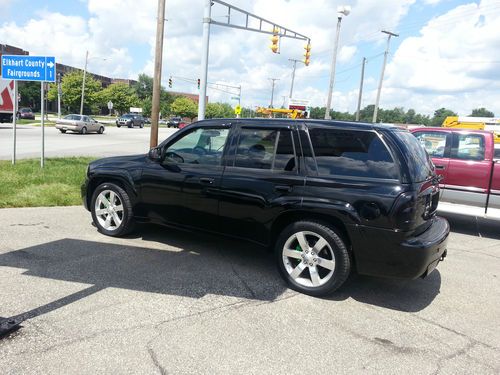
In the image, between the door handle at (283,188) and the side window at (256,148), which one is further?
the side window at (256,148)

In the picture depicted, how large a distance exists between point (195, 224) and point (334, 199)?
180cm

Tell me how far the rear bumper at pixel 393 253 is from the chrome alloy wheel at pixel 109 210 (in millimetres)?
3292

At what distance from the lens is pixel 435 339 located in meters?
3.47

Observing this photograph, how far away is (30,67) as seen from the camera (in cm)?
1007

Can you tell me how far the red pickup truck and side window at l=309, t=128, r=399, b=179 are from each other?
Result: 4.11 meters

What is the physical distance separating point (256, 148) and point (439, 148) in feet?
15.4

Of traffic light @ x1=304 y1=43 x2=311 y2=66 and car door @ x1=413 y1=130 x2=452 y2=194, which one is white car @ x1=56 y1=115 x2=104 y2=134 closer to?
traffic light @ x1=304 y1=43 x2=311 y2=66

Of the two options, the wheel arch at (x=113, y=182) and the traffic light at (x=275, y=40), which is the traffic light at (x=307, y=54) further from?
the wheel arch at (x=113, y=182)

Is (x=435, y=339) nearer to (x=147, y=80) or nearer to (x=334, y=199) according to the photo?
(x=334, y=199)

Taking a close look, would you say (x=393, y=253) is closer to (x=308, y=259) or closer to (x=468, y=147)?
(x=308, y=259)

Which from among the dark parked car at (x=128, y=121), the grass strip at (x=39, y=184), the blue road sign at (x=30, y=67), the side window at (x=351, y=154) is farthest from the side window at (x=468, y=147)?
the dark parked car at (x=128, y=121)

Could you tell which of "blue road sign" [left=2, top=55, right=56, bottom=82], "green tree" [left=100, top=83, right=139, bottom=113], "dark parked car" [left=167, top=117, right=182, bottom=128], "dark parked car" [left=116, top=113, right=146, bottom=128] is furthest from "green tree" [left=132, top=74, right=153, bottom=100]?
"blue road sign" [left=2, top=55, right=56, bottom=82]

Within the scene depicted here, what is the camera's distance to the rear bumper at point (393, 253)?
3748mm

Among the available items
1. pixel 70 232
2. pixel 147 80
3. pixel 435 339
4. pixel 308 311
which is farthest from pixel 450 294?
pixel 147 80
